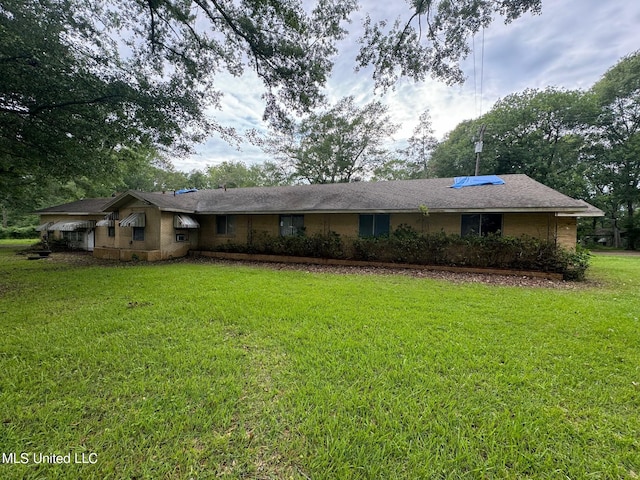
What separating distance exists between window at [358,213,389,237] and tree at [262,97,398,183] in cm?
1371

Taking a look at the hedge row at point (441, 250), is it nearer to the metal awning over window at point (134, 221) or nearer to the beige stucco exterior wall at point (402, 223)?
the beige stucco exterior wall at point (402, 223)

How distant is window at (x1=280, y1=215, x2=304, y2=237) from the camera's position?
497 inches

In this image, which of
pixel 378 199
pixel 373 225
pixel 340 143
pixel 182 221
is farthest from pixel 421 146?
pixel 182 221

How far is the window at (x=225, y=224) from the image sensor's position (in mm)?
13688

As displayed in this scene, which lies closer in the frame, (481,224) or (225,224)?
(481,224)

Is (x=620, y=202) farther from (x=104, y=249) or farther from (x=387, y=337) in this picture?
(x=104, y=249)

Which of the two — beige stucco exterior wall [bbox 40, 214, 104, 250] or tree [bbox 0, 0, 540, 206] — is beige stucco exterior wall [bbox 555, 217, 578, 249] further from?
beige stucco exterior wall [bbox 40, 214, 104, 250]

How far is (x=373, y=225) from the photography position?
1130cm

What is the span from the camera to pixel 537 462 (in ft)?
5.96

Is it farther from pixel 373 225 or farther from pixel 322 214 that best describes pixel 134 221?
pixel 373 225

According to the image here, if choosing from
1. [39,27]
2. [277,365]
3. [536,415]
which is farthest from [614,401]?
[39,27]

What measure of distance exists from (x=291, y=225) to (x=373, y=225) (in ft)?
14.0

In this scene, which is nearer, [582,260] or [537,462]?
[537,462]

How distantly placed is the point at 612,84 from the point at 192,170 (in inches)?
1797
